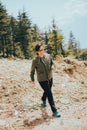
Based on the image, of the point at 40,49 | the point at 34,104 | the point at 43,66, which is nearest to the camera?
the point at 40,49

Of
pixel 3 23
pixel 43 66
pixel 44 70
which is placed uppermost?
pixel 3 23

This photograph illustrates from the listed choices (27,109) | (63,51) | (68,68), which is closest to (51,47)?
(63,51)

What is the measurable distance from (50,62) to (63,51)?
173 ft

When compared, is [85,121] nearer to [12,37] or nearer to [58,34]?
[58,34]

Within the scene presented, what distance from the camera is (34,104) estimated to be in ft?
42.0

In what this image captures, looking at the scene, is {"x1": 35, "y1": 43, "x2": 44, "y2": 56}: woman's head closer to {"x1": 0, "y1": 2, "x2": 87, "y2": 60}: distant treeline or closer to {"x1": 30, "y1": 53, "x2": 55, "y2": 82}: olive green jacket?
{"x1": 30, "y1": 53, "x2": 55, "y2": 82}: olive green jacket

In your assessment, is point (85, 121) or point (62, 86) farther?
point (62, 86)

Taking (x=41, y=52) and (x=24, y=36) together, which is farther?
(x=24, y=36)

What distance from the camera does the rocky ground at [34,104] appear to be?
406 inches

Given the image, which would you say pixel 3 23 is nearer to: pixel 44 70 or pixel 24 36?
pixel 24 36

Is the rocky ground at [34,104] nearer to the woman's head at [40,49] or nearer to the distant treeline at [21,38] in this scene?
the woman's head at [40,49]

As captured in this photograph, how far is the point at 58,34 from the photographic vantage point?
190 feet

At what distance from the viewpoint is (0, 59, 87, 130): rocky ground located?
1032cm

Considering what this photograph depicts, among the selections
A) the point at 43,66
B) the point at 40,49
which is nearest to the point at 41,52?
the point at 40,49
